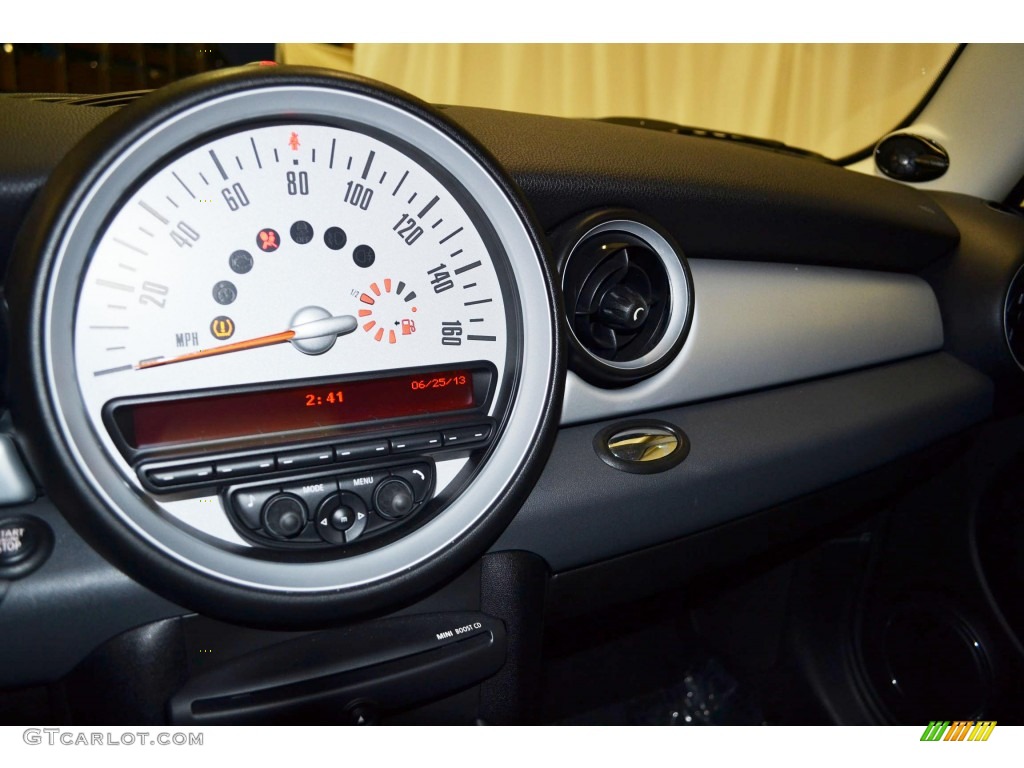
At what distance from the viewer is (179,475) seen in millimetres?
699

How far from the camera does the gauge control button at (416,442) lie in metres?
0.79

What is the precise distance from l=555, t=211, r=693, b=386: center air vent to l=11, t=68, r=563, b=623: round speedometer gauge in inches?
4.8

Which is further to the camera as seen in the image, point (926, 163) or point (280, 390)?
point (926, 163)

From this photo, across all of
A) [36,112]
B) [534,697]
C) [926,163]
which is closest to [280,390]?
[36,112]

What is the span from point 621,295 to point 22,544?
2.16ft

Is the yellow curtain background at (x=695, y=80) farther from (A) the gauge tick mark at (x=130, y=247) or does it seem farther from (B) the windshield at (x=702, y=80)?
(A) the gauge tick mark at (x=130, y=247)

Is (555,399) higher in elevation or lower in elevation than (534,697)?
higher

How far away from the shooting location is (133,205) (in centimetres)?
70

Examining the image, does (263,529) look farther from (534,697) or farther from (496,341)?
(534,697)

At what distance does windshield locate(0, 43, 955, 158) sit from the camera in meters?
2.42

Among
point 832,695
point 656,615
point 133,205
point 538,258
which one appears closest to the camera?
point 133,205

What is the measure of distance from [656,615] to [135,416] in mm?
887

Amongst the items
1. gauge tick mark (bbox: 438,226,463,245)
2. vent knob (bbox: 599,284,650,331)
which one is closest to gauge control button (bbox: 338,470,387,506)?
gauge tick mark (bbox: 438,226,463,245)

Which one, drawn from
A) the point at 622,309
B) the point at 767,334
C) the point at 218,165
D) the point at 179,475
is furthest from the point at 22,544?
the point at 767,334
